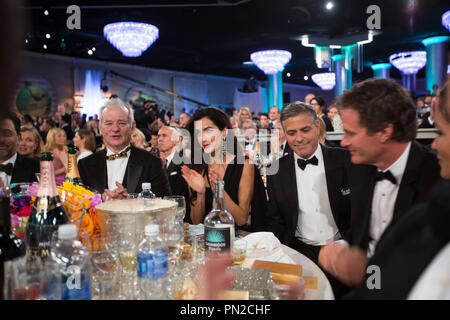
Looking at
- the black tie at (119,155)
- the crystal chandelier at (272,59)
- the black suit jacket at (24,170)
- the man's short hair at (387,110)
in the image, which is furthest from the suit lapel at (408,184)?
the crystal chandelier at (272,59)

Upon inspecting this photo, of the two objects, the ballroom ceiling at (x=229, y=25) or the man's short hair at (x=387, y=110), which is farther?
the ballroom ceiling at (x=229, y=25)

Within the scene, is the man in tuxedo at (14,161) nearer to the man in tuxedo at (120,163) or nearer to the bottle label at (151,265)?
the man in tuxedo at (120,163)

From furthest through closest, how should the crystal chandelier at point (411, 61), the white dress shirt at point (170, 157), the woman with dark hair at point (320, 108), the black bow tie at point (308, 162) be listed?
the crystal chandelier at point (411, 61)
the woman with dark hair at point (320, 108)
the white dress shirt at point (170, 157)
the black bow tie at point (308, 162)

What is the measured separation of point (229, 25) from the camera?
32.9ft

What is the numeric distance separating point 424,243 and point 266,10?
901 centimetres

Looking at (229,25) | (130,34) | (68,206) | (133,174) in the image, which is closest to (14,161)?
(133,174)

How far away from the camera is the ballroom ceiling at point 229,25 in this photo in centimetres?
820

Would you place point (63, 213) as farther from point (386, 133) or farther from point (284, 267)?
point (386, 133)

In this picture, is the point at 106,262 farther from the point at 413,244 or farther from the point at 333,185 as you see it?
the point at 333,185

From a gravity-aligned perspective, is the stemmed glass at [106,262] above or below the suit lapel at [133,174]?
below

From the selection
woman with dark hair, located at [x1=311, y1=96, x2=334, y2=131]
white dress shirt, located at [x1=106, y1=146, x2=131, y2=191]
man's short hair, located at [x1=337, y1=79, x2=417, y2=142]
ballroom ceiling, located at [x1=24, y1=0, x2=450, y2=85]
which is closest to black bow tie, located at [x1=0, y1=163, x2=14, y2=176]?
white dress shirt, located at [x1=106, y1=146, x2=131, y2=191]

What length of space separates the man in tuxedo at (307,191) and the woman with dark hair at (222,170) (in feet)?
0.39

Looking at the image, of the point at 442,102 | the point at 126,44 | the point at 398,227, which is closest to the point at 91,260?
the point at 398,227

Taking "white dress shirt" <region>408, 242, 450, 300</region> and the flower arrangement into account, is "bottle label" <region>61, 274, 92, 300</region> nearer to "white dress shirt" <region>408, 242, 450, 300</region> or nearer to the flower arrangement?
the flower arrangement
